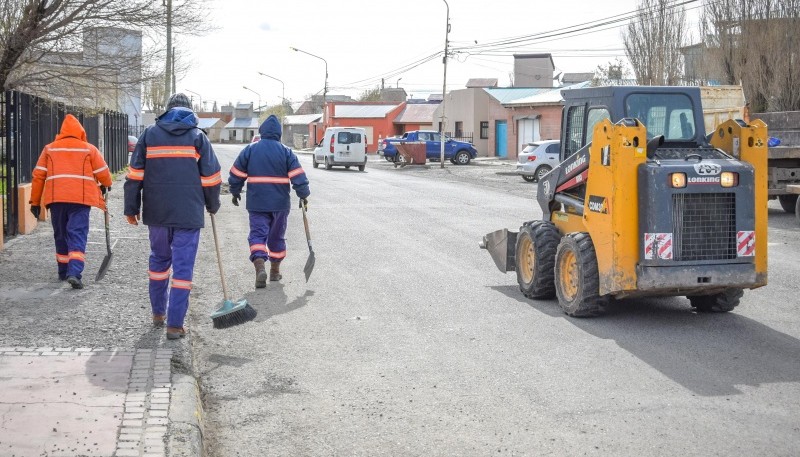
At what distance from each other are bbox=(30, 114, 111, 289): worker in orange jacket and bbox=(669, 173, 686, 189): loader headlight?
19.2ft

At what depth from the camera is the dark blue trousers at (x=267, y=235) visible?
10.7 metres

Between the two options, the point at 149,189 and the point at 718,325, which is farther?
the point at 718,325

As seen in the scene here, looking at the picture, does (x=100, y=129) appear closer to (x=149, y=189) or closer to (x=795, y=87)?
(x=795, y=87)

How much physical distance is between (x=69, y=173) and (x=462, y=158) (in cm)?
3895

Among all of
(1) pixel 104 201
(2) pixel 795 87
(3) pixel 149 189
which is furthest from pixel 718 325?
(2) pixel 795 87

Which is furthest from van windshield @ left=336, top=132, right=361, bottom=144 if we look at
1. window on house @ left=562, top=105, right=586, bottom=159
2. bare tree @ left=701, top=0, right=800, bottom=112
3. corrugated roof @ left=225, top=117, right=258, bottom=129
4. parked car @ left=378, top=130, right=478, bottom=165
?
corrugated roof @ left=225, top=117, right=258, bottom=129

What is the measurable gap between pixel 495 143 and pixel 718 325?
159 feet

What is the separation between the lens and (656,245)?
26.7 ft

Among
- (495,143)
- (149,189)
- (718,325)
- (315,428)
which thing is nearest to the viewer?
(315,428)

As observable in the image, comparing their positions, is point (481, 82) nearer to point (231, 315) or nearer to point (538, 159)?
point (538, 159)

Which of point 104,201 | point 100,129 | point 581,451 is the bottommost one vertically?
point 581,451

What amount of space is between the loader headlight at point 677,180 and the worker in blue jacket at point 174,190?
3861 mm

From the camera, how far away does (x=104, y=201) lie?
33.8ft

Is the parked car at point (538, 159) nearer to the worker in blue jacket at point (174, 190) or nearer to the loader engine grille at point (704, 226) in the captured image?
the loader engine grille at point (704, 226)
